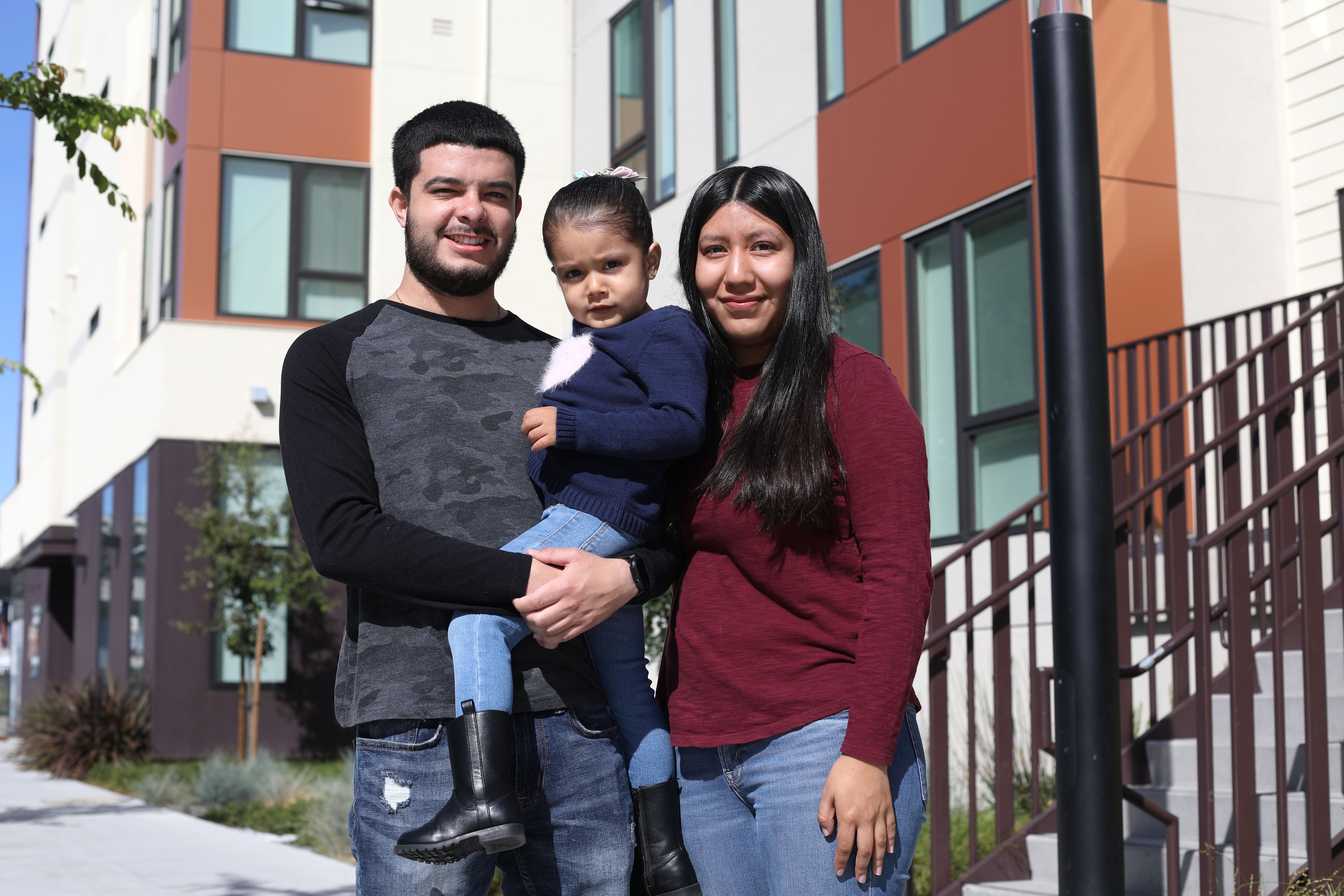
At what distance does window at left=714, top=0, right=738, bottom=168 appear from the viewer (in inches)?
487

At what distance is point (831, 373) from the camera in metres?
2.55

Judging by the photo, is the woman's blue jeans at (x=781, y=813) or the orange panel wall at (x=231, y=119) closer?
the woman's blue jeans at (x=781, y=813)

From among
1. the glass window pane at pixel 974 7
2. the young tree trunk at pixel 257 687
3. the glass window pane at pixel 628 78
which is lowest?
the young tree trunk at pixel 257 687

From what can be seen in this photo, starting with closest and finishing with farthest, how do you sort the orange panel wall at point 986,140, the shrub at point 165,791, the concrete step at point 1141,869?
the concrete step at point 1141,869, the orange panel wall at point 986,140, the shrub at point 165,791

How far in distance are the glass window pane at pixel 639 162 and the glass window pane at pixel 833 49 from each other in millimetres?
2743

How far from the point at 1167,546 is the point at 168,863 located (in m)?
6.76

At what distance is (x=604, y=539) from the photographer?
265cm

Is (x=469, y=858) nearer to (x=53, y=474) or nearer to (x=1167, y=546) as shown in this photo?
(x=1167, y=546)

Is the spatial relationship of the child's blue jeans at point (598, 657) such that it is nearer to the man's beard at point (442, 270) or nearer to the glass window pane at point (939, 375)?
the man's beard at point (442, 270)

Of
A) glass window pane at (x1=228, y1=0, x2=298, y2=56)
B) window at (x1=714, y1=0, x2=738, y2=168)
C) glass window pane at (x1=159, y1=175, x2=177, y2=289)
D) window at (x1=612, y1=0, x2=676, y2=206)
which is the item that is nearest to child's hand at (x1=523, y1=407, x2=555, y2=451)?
window at (x1=714, y1=0, x2=738, y2=168)

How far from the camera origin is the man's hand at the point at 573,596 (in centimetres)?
246

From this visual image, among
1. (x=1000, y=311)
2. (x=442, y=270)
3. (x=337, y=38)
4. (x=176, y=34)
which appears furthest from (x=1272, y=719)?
(x=176, y=34)

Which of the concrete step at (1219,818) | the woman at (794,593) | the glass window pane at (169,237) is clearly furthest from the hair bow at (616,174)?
the glass window pane at (169,237)

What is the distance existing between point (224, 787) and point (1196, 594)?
10034 millimetres
